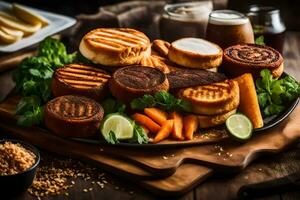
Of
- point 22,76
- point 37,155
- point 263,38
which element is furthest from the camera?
point 263,38

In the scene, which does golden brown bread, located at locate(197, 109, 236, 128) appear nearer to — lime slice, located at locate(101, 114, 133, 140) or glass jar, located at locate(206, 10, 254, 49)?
lime slice, located at locate(101, 114, 133, 140)

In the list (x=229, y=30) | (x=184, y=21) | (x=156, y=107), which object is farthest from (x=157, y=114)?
(x=184, y=21)

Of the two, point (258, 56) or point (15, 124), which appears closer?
point (15, 124)

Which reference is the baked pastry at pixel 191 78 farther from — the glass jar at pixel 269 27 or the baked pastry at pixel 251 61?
the glass jar at pixel 269 27

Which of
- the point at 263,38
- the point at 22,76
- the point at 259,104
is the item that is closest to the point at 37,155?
the point at 22,76

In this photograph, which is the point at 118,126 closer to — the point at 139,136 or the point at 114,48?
the point at 139,136

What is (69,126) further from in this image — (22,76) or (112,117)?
(22,76)

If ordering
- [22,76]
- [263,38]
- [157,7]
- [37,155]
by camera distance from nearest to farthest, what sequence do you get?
[37,155]
[22,76]
[263,38]
[157,7]
